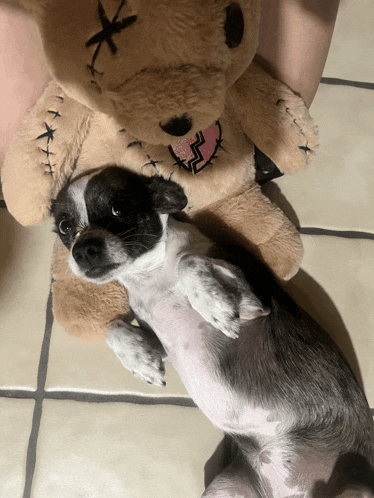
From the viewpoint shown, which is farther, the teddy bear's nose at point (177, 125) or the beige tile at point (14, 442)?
the beige tile at point (14, 442)

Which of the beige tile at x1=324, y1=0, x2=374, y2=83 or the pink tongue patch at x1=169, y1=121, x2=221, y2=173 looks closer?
the pink tongue patch at x1=169, y1=121, x2=221, y2=173

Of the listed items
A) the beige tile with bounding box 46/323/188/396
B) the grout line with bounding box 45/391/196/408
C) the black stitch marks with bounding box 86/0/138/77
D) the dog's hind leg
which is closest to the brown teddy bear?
the black stitch marks with bounding box 86/0/138/77

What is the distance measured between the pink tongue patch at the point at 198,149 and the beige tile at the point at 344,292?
0.66 m

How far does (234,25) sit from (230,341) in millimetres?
888

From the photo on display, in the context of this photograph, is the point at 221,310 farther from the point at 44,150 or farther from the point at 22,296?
the point at 22,296

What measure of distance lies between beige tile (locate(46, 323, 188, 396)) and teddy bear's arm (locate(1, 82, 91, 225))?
0.64 metres

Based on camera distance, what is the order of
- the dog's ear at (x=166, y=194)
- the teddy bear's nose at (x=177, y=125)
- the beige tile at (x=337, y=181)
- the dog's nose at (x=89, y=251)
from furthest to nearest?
the beige tile at (x=337, y=181) → the dog's ear at (x=166, y=194) → the dog's nose at (x=89, y=251) → the teddy bear's nose at (x=177, y=125)

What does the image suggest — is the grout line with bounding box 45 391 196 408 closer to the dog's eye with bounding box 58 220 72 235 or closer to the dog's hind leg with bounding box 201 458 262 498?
the dog's hind leg with bounding box 201 458 262 498

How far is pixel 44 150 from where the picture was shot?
3.68ft

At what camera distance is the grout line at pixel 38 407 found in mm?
1508

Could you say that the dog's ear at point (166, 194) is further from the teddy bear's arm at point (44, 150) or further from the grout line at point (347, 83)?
the grout line at point (347, 83)

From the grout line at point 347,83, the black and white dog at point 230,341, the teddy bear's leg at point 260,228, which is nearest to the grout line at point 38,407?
the black and white dog at point 230,341

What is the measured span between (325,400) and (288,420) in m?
0.13

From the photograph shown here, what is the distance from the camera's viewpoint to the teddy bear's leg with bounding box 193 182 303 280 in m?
1.29
